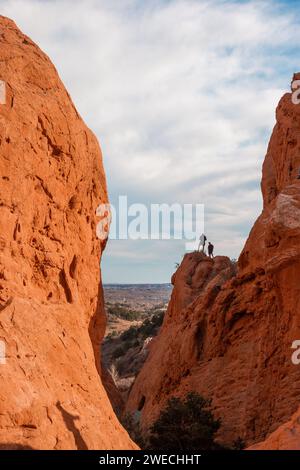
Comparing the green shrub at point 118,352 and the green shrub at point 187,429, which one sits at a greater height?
the green shrub at point 187,429

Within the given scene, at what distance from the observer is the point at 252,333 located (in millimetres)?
18641

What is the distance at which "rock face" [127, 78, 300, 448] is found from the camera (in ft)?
50.3

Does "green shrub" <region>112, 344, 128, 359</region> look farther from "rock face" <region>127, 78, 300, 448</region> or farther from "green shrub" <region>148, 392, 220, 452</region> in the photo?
"green shrub" <region>148, 392, 220, 452</region>

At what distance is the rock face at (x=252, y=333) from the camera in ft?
50.3

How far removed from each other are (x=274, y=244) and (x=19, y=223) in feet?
28.3

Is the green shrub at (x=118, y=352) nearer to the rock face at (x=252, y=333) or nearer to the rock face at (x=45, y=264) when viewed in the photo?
the rock face at (x=252, y=333)

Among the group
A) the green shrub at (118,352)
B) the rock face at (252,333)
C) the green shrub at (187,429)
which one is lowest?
the green shrub at (118,352)

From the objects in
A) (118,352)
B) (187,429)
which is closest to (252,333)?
(187,429)

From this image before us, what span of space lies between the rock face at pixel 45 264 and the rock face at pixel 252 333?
20.2 feet

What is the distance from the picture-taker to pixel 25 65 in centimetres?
1073

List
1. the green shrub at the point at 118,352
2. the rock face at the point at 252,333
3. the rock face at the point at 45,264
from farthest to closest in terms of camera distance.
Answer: the green shrub at the point at 118,352 < the rock face at the point at 252,333 < the rock face at the point at 45,264

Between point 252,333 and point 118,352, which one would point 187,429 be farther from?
point 118,352

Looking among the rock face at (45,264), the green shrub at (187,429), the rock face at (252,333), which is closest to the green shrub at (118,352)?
the rock face at (252,333)

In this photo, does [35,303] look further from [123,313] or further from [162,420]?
[123,313]
